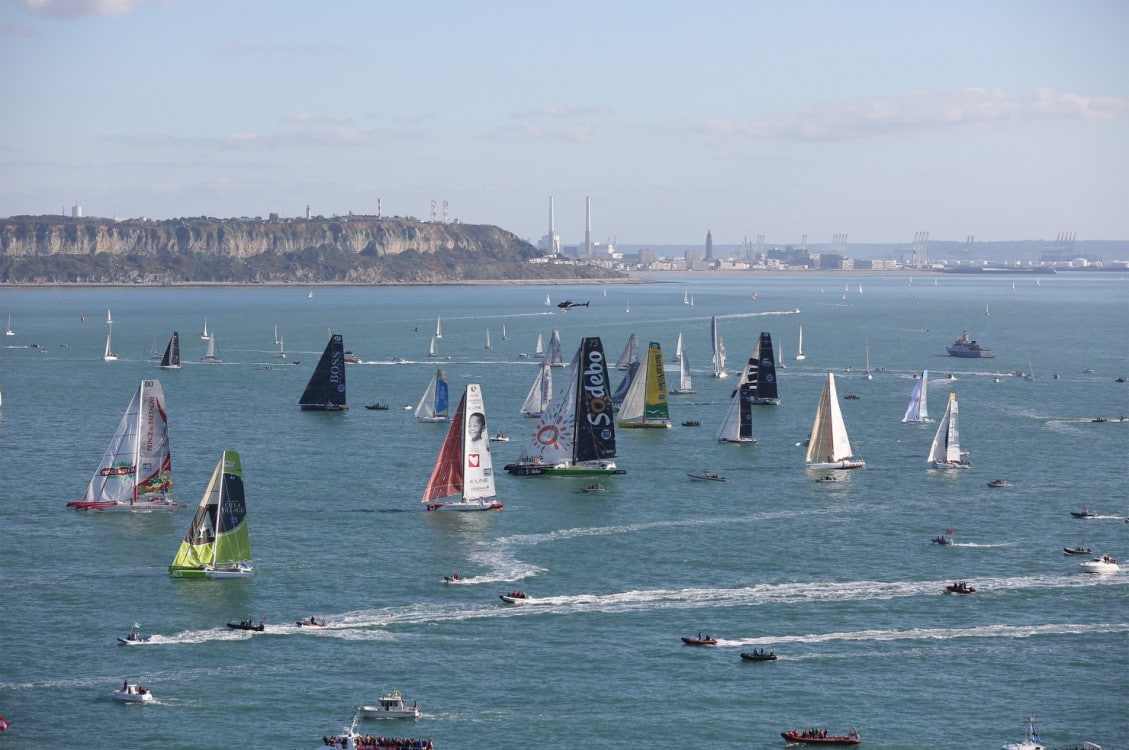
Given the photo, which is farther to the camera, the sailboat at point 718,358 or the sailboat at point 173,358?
the sailboat at point 173,358

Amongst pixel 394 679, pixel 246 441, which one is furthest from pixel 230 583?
pixel 246 441

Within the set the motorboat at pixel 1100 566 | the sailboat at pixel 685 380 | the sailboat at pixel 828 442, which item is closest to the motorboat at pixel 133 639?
the motorboat at pixel 1100 566

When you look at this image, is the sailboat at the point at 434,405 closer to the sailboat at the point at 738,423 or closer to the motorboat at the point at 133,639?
the sailboat at the point at 738,423

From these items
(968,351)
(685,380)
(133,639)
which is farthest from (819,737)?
(968,351)

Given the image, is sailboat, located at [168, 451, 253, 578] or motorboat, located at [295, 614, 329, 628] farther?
sailboat, located at [168, 451, 253, 578]

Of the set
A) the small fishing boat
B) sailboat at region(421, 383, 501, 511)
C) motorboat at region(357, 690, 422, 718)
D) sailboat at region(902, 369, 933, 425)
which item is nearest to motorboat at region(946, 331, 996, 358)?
sailboat at region(902, 369, 933, 425)

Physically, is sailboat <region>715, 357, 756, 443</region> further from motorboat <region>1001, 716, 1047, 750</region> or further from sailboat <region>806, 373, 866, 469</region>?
motorboat <region>1001, 716, 1047, 750</region>
